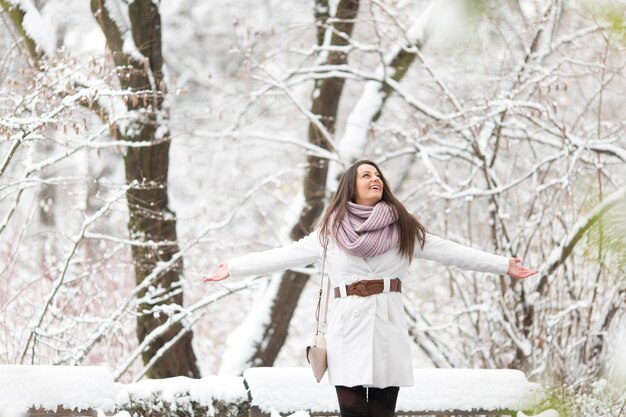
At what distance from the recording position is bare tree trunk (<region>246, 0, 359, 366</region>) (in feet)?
26.7

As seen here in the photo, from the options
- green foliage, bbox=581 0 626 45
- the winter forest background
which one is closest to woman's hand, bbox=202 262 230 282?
the winter forest background

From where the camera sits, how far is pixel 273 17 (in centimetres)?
1015

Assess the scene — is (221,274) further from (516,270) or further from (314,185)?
(314,185)

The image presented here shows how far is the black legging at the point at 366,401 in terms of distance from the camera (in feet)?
10.5

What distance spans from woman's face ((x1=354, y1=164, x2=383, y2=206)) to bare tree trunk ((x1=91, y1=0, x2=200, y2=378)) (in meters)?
3.90

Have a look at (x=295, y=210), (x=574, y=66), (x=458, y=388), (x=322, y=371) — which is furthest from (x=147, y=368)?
(x=574, y=66)

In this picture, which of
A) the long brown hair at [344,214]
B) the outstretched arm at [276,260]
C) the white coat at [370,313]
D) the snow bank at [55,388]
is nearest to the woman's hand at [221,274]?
the outstretched arm at [276,260]

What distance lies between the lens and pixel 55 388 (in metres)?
3.82

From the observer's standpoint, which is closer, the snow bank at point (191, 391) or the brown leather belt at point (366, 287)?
the brown leather belt at point (366, 287)

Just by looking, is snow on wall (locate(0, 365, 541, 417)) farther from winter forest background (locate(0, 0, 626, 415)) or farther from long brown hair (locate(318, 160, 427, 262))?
winter forest background (locate(0, 0, 626, 415))

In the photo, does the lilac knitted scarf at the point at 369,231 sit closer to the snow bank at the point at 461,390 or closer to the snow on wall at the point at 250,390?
the snow on wall at the point at 250,390

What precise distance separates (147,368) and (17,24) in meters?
3.10

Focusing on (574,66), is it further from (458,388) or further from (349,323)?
(349,323)

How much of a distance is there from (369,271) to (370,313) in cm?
17
